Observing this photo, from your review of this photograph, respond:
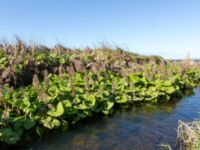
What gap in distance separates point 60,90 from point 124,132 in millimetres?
2265

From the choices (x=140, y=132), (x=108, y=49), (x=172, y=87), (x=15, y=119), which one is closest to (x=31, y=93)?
(x=15, y=119)

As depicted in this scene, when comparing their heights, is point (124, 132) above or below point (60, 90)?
below

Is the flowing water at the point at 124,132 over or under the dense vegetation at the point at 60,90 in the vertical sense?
under

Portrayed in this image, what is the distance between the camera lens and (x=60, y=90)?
8.86 meters

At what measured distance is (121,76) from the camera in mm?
13141

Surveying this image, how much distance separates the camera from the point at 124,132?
8148 mm

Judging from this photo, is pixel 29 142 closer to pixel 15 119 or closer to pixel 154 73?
pixel 15 119

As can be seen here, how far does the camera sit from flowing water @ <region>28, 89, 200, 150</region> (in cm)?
712

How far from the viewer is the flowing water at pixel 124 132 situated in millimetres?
7117

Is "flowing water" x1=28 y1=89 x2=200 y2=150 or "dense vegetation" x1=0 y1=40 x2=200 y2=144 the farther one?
"dense vegetation" x1=0 y1=40 x2=200 y2=144

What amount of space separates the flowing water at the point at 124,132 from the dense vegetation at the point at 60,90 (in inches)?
12.8

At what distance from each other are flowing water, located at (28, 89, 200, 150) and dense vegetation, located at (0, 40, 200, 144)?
0.32 m

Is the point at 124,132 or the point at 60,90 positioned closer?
the point at 124,132

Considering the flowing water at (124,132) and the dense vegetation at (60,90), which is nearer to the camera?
the flowing water at (124,132)
